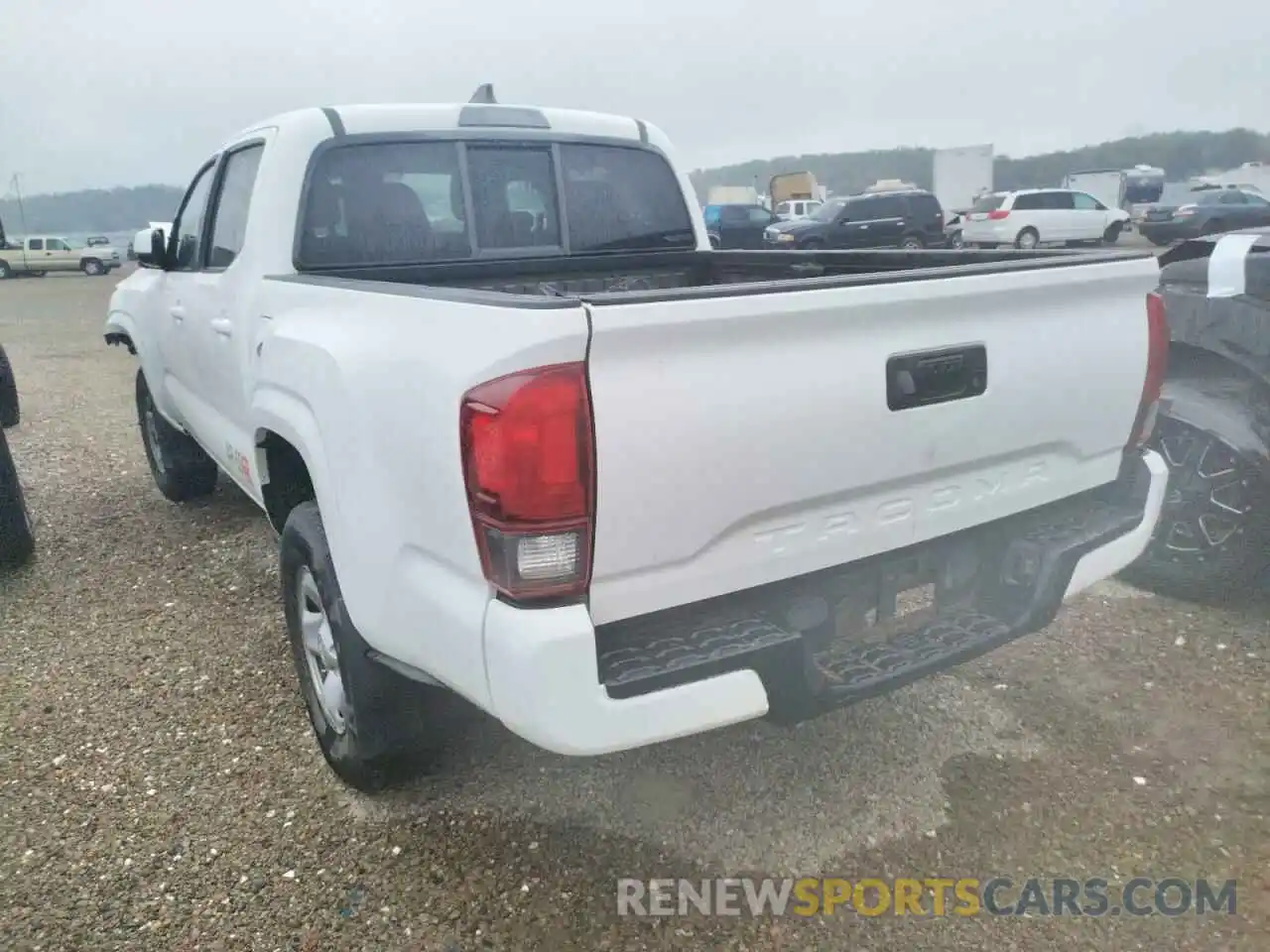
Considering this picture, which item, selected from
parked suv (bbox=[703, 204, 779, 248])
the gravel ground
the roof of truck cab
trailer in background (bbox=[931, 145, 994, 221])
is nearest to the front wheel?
the gravel ground

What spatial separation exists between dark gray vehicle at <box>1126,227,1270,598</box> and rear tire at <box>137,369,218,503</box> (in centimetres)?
485

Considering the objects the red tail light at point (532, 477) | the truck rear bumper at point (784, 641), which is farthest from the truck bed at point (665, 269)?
the red tail light at point (532, 477)

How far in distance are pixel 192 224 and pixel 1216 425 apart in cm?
444

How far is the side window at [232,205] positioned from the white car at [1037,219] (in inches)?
922

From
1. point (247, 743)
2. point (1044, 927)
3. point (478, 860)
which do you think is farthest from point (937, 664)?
point (247, 743)

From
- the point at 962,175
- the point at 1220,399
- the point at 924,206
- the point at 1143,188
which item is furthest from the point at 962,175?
the point at 1220,399

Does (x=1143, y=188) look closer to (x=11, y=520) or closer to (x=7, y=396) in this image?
(x=7, y=396)

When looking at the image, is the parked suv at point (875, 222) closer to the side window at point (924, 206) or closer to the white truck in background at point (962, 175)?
the side window at point (924, 206)

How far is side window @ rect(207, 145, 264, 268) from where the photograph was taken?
3.65m

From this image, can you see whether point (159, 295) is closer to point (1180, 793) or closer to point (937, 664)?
point (937, 664)

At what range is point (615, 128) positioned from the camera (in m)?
4.25

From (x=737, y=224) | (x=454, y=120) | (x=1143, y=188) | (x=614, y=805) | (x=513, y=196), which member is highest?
(x=454, y=120)

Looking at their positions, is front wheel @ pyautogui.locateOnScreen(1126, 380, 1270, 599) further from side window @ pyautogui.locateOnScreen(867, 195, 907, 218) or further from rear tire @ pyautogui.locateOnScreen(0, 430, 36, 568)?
side window @ pyautogui.locateOnScreen(867, 195, 907, 218)

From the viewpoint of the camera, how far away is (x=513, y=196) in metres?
3.91
